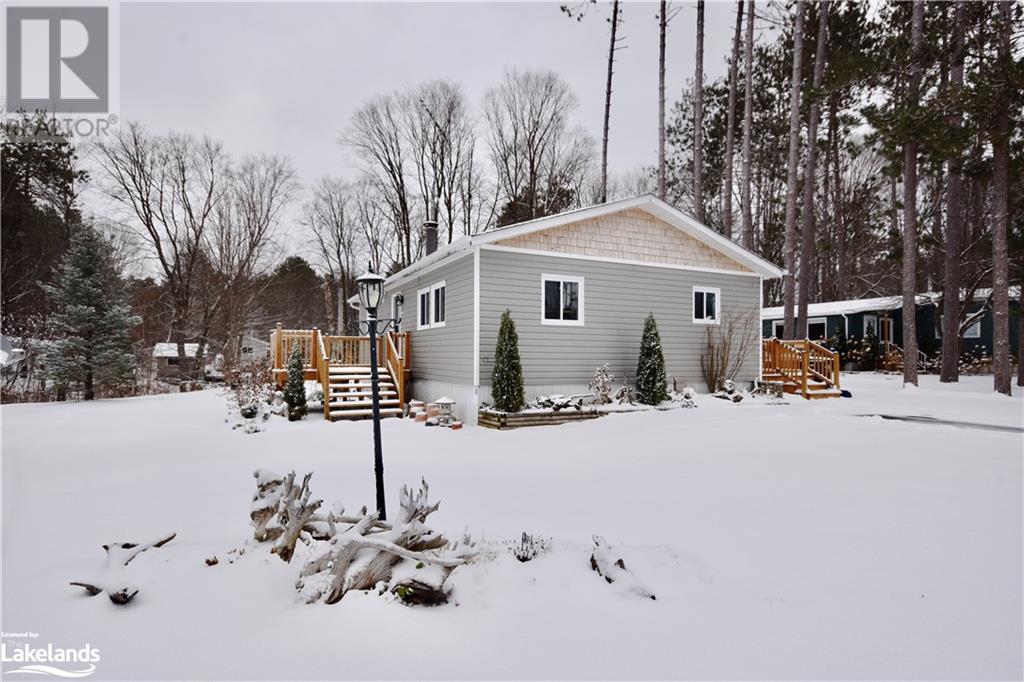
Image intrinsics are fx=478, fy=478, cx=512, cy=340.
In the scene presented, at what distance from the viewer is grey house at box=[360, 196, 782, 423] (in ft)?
31.7

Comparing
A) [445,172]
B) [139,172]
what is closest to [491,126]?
[445,172]

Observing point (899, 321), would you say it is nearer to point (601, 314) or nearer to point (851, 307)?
point (851, 307)

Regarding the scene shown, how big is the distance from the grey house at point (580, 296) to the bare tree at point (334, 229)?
1755cm

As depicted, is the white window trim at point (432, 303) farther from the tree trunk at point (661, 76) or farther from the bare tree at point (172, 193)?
the bare tree at point (172, 193)

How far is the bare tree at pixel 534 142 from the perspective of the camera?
22.3 metres

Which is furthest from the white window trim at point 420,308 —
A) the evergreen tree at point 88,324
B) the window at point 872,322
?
the window at point 872,322

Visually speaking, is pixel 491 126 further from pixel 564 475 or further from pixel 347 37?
pixel 564 475

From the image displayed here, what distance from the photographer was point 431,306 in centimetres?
1190

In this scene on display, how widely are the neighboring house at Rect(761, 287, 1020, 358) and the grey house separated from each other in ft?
39.0

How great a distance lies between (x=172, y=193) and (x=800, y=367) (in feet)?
82.4

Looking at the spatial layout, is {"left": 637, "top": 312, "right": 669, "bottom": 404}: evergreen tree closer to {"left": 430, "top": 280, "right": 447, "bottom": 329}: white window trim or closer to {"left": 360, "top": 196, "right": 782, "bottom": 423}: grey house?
{"left": 360, "top": 196, "right": 782, "bottom": 423}: grey house

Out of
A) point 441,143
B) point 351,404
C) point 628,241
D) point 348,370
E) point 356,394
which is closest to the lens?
point 351,404
